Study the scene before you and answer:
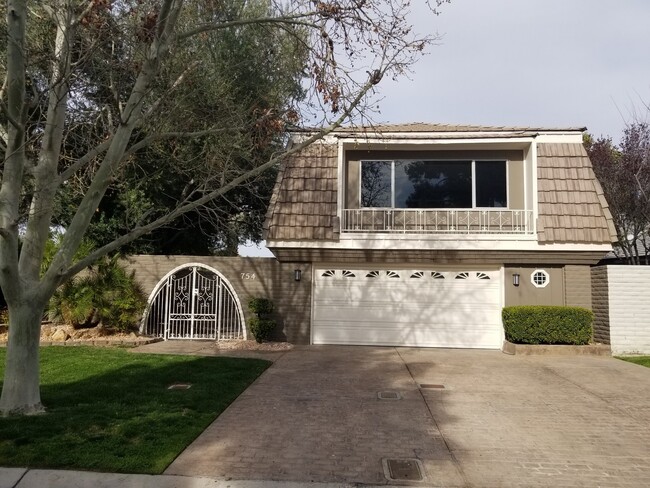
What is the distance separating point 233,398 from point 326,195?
22.8 feet

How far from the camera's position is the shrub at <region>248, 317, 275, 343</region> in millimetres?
13008

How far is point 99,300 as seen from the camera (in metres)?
13.2

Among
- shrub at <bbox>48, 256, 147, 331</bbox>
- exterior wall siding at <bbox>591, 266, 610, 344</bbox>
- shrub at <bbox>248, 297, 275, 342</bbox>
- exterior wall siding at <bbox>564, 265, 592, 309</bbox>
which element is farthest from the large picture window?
shrub at <bbox>48, 256, 147, 331</bbox>

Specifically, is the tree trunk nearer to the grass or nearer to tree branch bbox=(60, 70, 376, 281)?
the grass

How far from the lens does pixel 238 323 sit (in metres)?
13.9

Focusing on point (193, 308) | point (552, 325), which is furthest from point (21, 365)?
point (552, 325)

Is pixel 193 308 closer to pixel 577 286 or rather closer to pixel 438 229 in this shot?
pixel 438 229

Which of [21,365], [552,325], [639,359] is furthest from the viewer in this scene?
[552,325]

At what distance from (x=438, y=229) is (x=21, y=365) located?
10210mm

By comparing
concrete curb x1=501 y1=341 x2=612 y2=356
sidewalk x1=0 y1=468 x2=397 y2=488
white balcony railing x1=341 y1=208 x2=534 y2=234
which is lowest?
sidewalk x1=0 y1=468 x2=397 y2=488

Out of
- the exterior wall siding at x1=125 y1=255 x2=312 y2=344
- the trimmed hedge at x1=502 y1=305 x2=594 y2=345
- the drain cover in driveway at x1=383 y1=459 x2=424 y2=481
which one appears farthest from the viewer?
the exterior wall siding at x1=125 y1=255 x2=312 y2=344

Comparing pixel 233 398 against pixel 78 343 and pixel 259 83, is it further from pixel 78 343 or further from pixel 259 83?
pixel 259 83

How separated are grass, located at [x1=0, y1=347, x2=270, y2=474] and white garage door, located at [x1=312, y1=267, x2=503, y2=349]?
367 centimetres

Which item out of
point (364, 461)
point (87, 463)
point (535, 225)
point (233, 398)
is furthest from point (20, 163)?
point (535, 225)
